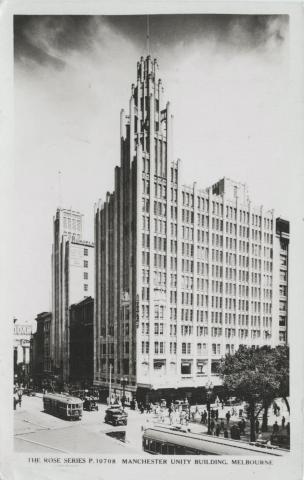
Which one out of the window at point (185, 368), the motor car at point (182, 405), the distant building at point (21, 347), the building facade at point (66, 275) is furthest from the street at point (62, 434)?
the window at point (185, 368)

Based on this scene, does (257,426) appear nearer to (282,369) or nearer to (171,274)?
(282,369)

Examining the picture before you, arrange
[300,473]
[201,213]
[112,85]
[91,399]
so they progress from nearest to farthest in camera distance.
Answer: [300,473] < [112,85] < [91,399] < [201,213]

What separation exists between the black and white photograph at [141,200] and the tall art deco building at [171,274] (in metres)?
0.04

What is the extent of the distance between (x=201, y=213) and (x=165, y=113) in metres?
2.11

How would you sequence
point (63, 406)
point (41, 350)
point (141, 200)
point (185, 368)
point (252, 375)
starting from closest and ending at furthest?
point (63, 406)
point (252, 375)
point (41, 350)
point (141, 200)
point (185, 368)

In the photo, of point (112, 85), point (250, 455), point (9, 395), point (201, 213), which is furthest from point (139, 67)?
point (250, 455)

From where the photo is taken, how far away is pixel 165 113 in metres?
5.84

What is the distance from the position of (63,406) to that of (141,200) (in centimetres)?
295

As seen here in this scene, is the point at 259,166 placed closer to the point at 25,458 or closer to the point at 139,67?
the point at 139,67

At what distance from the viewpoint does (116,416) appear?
6.10m

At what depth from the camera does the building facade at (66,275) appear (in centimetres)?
607

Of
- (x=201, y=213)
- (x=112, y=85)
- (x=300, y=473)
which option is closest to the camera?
(x=300, y=473)

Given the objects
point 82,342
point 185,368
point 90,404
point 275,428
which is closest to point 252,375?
point 275,428

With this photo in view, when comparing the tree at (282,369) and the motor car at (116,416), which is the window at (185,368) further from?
the tree at (282,369)
